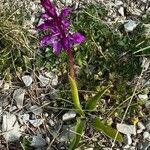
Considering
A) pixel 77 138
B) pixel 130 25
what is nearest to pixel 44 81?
pixel 77 138

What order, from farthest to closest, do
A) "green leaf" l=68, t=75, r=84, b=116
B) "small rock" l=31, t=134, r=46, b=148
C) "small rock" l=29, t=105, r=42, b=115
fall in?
"small rock" l=29, t=105, r=42, b=115 → "small rock" l=31, t=134, r=46, b=148 → "green leaf" l=68, t=75, r=84, b=116

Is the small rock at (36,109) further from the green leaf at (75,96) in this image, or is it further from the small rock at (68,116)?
the green leaf at (75,96)

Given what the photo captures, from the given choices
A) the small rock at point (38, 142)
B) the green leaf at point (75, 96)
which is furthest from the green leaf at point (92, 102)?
the small rock at point (38, 142)

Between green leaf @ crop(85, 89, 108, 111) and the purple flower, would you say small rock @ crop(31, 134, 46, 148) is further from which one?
the purple flower

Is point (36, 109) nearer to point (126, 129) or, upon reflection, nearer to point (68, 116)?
point (68, 116)

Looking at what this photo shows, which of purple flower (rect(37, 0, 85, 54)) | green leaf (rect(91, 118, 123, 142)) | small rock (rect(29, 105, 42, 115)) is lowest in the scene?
green leaf (rect(91, 118, 123, 142))

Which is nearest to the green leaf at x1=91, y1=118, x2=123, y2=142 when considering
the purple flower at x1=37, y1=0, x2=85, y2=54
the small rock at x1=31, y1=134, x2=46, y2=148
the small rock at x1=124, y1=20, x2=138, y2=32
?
the small rock at x1=31, y1=134, x2=46, y2=148
